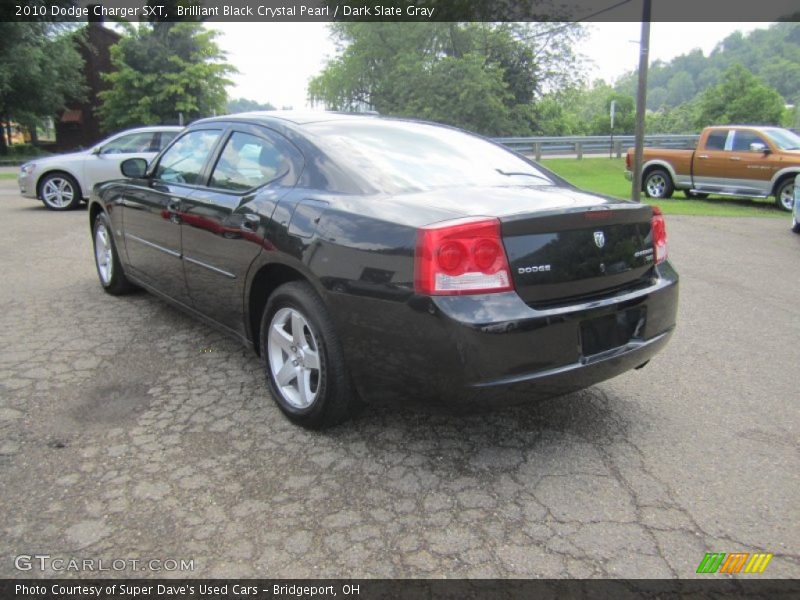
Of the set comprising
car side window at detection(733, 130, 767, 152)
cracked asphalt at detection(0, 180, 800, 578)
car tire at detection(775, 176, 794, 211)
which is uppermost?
car side window at detection(733, 130, 767, 152)

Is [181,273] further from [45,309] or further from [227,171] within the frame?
[45,309]

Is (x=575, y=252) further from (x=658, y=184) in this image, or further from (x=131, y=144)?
(x=658, y=184)

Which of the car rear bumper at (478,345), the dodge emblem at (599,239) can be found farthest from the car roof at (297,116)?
the dodge emblem at (599,239)

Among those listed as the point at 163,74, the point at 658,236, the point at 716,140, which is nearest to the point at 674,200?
the point at 716,140

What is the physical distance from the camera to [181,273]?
4.23 meters

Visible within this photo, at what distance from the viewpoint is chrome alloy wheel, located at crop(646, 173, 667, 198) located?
15125 millimetres

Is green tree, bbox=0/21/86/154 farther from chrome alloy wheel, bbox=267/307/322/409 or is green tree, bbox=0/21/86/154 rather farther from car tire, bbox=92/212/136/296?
chrome alloy wheel, bbox=267/307/322/409

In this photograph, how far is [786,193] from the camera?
12961 mm

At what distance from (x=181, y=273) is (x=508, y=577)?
297cm

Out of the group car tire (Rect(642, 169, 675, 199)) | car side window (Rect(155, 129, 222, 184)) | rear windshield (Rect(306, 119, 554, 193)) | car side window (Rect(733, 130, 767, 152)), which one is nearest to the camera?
rear windshield (Rect(306, 119, 554, 193))

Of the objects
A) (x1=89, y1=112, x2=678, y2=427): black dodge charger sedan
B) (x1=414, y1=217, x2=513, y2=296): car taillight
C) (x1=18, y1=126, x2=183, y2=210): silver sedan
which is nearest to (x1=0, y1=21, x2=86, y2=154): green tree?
(x1=18, y1=126, x2=183, y2=210): silver sedan

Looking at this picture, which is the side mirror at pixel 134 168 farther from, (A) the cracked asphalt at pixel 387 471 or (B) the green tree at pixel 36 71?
(B) the green tree at pixel 36 71

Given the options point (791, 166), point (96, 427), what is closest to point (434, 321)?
point (96, 427)

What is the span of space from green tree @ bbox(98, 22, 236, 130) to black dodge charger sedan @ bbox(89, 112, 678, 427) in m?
35.7
